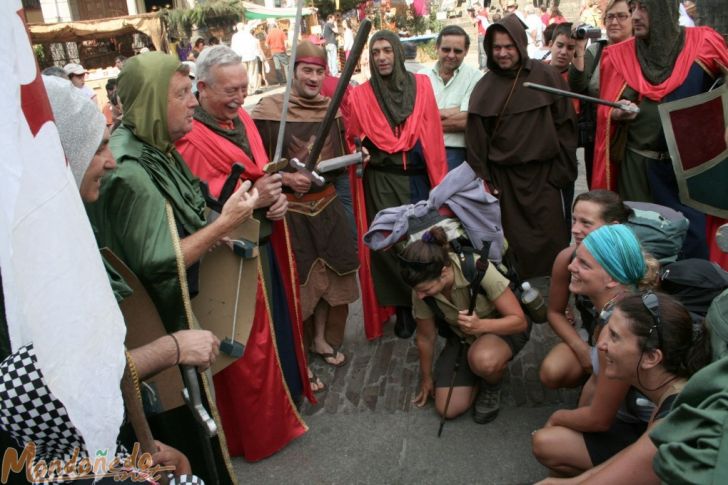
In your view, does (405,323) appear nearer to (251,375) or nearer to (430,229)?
(430,229)

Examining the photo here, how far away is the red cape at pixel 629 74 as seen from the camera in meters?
3.86

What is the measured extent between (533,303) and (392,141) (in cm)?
139

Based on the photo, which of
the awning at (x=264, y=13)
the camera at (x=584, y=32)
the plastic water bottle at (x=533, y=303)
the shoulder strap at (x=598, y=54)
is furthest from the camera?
the awning at (x=264, y=13)

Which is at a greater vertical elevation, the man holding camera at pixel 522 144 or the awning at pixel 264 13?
the man holding camera at pixel 522 144

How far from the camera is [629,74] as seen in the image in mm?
4016

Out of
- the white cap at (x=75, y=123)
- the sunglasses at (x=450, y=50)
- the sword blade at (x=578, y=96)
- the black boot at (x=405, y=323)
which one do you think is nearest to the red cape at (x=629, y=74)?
the sword blade at (x=578, y=96)

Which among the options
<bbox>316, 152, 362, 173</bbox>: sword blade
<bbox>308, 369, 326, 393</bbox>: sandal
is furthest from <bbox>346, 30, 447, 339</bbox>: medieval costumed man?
<bbox>308, 369, 326, 393</bbox>: sandal

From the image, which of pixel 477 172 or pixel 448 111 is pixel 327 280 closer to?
pixel 477 172

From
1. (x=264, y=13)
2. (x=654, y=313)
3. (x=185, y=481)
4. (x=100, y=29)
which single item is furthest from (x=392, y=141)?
(x=264, y=13)

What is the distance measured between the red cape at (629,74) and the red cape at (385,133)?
39.0 inches

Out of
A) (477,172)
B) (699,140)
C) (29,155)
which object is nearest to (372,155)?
(477,172)

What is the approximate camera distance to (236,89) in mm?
3008

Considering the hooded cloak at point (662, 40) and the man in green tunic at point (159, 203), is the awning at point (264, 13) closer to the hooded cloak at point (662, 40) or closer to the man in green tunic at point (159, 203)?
the hooded cloak at point (662, 40)

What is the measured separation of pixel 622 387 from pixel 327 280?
6.72ft
